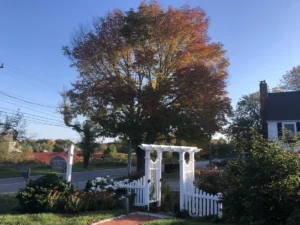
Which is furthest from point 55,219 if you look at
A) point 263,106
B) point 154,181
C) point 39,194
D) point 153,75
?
point 263,106

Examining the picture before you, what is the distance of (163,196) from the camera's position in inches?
423

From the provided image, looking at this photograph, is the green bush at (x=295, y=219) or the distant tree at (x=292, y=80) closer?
the green bush at (x=295, y=219)

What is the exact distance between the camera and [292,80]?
4703 cm

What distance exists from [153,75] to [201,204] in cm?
1317

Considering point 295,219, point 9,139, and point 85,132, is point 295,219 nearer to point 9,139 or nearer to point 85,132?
point 85,132

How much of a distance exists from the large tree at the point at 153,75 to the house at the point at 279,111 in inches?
368

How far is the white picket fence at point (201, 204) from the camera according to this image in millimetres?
8539

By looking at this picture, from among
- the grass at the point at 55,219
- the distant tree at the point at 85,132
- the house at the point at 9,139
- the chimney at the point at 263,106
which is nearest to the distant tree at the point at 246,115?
the chimney at the point at 263,106

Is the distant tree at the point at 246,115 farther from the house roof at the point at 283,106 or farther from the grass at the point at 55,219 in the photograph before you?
the grass at the point at 55,219

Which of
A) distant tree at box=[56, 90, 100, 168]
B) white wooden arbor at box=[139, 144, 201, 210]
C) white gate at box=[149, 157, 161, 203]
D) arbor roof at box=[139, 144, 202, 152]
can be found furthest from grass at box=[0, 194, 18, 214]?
distant tree at box=[56, 90, 100, 168]

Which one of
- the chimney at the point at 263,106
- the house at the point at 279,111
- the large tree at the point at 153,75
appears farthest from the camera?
the chimney at the point at 263,106

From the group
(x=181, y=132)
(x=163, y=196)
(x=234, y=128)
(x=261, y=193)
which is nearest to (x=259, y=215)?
(x=261, y=193)

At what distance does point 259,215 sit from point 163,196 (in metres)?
5.36

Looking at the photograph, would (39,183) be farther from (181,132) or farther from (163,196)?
(181,132)
